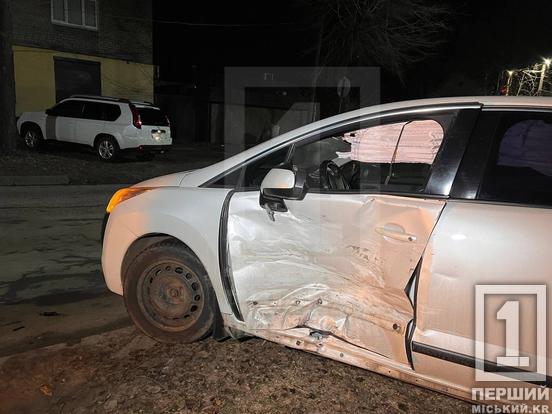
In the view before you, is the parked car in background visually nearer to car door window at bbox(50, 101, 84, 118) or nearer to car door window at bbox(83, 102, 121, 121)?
car door window at bbox(83, 102, 121, 121)

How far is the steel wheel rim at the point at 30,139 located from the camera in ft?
53.3

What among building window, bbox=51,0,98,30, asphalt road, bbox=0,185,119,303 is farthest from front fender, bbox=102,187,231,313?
building window, bbox=51,0,98,30

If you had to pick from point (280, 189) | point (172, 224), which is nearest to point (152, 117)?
point (172, 224)

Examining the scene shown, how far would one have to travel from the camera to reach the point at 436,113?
287 centimetres

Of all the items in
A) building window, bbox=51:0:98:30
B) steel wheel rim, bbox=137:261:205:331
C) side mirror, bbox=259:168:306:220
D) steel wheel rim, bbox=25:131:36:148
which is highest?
building window, bbox=51:0:98:30

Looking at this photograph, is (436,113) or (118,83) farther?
(118,83)

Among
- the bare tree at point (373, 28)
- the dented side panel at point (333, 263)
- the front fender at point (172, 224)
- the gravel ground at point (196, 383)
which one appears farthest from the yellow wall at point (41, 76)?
the dented side panel at point (333, 263)

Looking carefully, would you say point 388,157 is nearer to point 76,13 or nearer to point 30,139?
point 30,139

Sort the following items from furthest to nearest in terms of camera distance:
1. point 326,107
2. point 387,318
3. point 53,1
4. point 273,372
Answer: point 326,107, point 53,1, point 273,372, point 387,318

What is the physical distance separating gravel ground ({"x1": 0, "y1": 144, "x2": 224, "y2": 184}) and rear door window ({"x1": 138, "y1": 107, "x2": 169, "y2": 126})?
1254 mm

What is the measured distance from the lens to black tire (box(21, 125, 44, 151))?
1611 centimetres

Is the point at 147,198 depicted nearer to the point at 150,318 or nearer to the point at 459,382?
the point at 150,318

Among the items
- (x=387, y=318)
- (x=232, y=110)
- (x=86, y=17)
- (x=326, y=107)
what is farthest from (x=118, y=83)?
(x=387, y=318)

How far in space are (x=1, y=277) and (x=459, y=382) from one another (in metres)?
4.53
